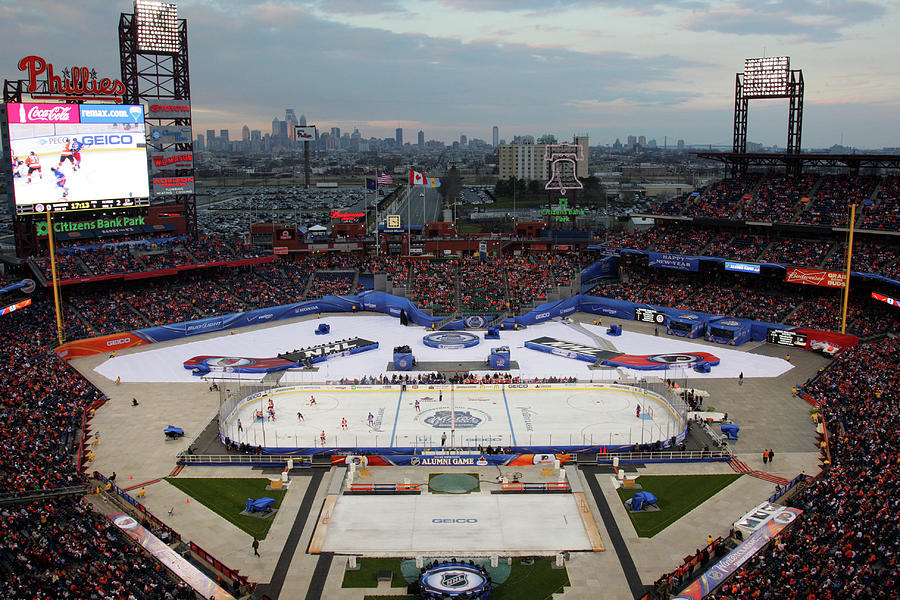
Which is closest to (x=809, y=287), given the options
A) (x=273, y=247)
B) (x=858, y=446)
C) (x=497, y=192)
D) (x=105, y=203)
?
(x=858, y=446)

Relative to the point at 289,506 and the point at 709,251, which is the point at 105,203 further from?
the point at 709,251

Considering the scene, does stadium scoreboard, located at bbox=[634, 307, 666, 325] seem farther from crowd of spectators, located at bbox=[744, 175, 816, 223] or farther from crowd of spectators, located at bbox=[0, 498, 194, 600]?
crowd of spectators, located at bbox=[0, 498, 194, 600]

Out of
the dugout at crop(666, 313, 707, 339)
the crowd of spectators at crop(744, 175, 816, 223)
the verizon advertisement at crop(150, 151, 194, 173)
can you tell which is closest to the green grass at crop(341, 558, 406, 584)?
the dugout at crop(666, 313, 707, 339)

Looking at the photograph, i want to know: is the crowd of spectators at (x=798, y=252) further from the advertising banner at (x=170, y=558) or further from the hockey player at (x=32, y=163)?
the hockey player at (x=32, y=163)

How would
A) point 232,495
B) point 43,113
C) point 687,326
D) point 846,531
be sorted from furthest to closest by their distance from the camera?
point 687,326 → point 43,113 → point 232,495 → point 846,531

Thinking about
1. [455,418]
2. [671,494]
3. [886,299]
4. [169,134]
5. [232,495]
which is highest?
[169,134]

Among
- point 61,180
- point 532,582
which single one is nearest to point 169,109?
point 61,180

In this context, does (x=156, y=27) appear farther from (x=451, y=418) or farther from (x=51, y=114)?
(x=451, y=418)
